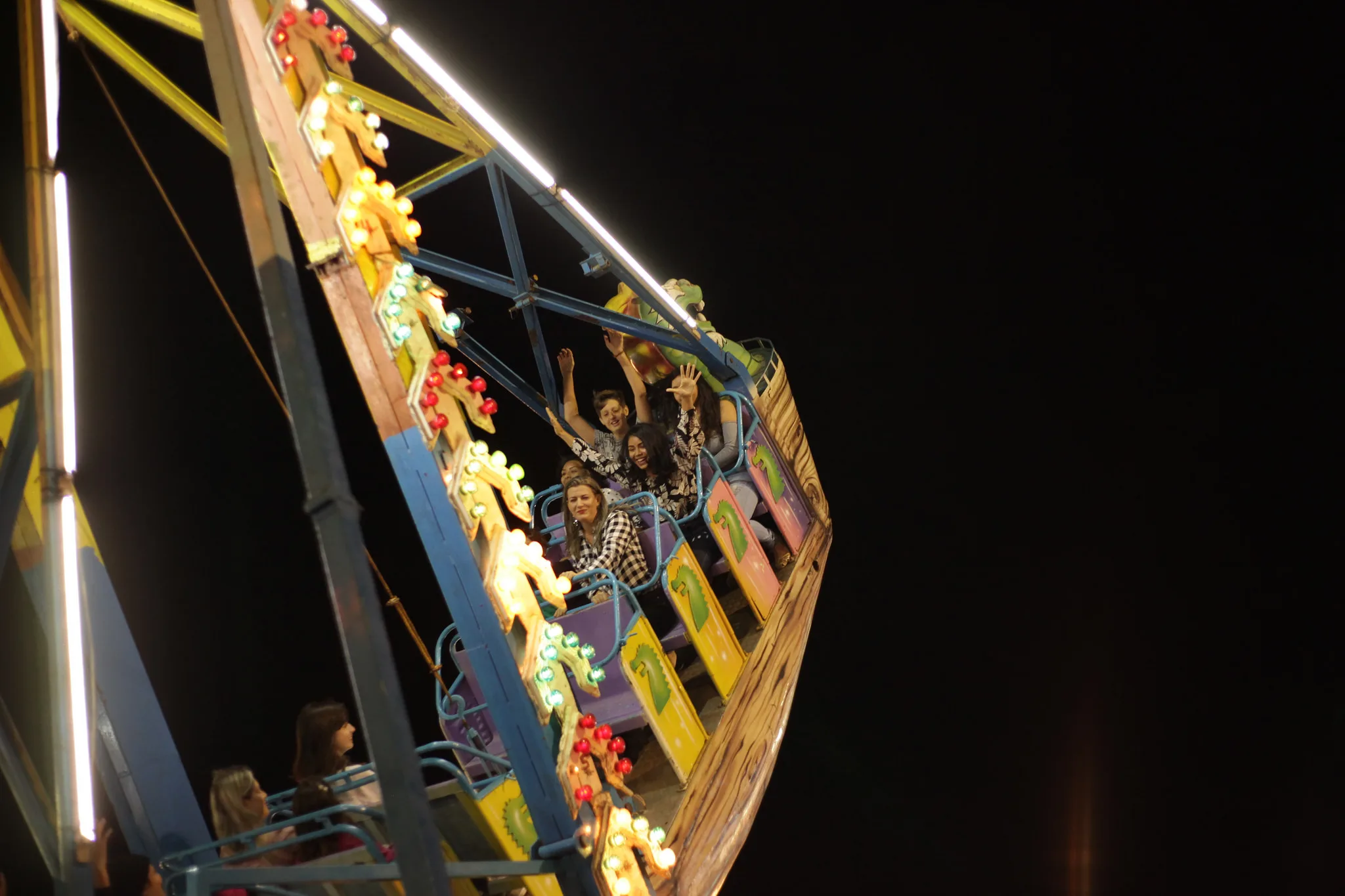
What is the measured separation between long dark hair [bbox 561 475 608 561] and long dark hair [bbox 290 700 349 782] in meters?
1.27

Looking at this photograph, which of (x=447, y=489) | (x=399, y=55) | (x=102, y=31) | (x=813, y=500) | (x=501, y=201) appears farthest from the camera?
(x=813, y=500)

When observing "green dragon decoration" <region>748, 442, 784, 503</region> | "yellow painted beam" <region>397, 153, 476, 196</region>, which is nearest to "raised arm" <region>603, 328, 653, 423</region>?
"green dragon decoration" <region>748, 442, 784, 503</region>

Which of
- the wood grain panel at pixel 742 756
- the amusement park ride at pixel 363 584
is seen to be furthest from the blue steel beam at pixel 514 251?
the wood grain panel at pixel 742 756

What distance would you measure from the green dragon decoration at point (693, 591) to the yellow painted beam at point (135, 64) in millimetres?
1660

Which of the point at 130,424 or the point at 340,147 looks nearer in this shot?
the point at 340,147

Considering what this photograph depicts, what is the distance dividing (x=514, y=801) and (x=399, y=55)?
2221 millimetres

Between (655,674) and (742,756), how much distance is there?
0.58 metres

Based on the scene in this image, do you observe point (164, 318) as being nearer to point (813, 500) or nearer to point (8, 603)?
point (8, 603)

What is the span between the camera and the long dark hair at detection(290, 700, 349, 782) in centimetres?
331

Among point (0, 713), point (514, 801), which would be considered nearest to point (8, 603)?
point (0, 713)

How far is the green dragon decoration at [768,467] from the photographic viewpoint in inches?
200

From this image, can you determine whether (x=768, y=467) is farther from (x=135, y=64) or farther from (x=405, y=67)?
(x=135, y=64)

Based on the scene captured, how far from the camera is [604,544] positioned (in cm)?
421

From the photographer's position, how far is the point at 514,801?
290cm
